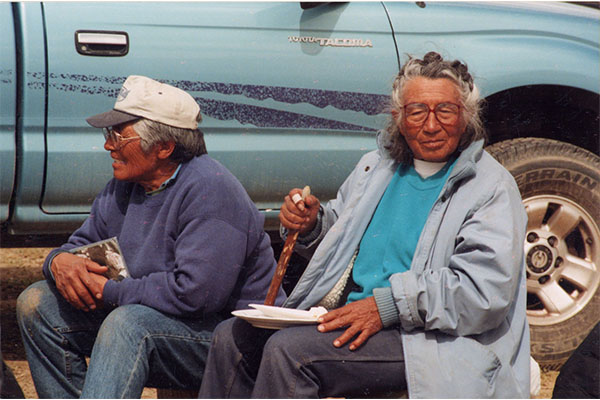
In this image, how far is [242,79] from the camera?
382cm

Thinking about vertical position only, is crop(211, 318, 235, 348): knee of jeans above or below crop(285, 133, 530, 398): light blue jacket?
below

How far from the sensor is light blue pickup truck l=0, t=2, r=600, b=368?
361 cm

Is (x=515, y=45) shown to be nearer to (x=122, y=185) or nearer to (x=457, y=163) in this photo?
(x=457, y=163)

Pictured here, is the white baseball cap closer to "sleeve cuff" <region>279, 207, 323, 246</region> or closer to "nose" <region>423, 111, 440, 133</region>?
"sleeve cuff" <region>279, 207, 323, 246</region>

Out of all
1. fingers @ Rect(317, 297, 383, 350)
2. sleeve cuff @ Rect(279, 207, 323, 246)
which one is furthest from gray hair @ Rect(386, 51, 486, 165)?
fingers @ Rect(317, 297, 383, 350)

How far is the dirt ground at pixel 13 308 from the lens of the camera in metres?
3.79

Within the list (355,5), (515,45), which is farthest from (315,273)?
(515,45)

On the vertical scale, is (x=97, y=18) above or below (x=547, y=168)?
above

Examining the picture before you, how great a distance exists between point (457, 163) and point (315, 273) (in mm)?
561

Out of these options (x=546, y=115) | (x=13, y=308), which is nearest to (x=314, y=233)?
(x=546, y=115)

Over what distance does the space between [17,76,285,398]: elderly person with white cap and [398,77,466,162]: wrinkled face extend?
2.07ft

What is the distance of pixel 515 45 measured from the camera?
4.12 meters

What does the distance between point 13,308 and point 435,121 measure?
9.83 ft

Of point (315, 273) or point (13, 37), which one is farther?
point (13, 37)
